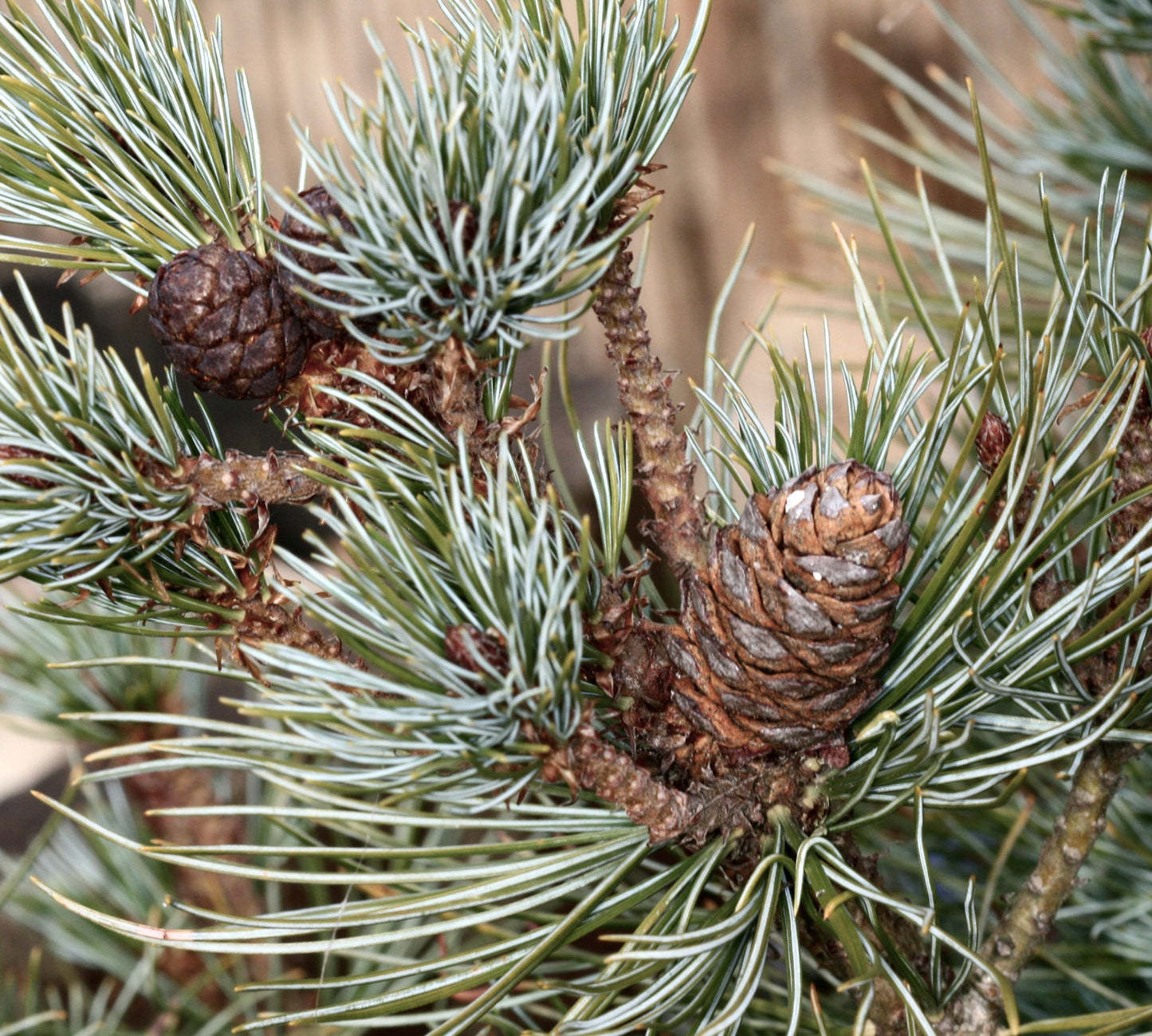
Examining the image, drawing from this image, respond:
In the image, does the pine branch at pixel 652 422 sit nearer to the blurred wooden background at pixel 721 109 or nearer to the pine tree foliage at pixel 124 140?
the pine tree foliage at pixel 124 140

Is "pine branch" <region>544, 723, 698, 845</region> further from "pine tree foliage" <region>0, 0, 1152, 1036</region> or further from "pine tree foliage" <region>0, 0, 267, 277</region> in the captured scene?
"pine tree foliage" <region>0, 0, 267, 277</region>

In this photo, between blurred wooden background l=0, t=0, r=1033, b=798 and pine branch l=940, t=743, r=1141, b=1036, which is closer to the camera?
pine branch l=940, t=743, r=1141, b=1036

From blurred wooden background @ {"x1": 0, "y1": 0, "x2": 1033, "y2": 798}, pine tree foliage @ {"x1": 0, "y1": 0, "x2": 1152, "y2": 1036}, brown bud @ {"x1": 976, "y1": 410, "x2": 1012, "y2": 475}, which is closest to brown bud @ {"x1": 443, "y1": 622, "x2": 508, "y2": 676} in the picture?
pine tree foliage @ {"x1": 0, "y1": 0, "x2": 1152, "y2": 1036}

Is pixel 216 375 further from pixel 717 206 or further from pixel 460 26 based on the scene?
pixel 717 206

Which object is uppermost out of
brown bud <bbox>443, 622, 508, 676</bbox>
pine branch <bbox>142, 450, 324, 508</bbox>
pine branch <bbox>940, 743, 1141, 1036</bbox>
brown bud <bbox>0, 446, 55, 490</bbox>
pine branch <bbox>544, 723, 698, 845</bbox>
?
brown bud <bbox>0, 446, 55, 490</bbox>

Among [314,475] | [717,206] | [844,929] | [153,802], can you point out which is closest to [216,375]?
[314,475]

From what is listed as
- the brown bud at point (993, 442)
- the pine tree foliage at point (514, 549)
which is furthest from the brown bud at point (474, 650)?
the brown bud at point (993, 442)
